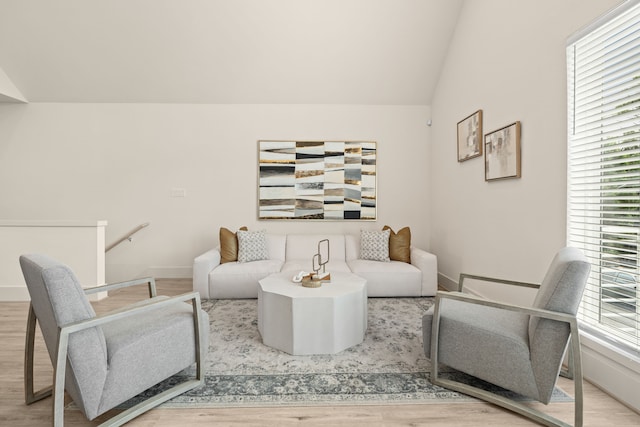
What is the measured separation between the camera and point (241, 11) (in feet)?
12.7

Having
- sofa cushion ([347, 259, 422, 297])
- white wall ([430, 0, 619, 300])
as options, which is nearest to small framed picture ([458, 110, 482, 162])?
white wall ([430, 0, 619, 300])

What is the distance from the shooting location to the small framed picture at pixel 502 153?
2.73m

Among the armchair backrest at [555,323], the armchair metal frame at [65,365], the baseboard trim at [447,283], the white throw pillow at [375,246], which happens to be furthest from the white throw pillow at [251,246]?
the armchair backrest at [555,323]

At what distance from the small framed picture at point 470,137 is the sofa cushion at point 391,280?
151 cm

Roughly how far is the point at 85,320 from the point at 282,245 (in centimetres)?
310

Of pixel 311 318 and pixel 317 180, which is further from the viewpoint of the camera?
pixel 317 180

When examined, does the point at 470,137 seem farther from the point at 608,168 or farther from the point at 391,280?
the point at 391,280

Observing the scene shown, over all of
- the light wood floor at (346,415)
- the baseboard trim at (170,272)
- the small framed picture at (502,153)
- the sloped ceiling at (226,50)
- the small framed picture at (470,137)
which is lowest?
the light wood floor at (346,415)

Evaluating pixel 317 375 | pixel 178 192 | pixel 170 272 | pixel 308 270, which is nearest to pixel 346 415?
pixel 317 375

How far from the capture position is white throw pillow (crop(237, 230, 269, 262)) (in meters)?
4.15

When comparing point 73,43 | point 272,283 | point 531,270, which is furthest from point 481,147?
point 73,43

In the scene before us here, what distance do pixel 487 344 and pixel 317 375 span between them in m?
1.06

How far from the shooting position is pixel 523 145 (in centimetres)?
268

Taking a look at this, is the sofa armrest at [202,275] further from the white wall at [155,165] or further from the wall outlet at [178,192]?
the wall outlet at [178,192]
